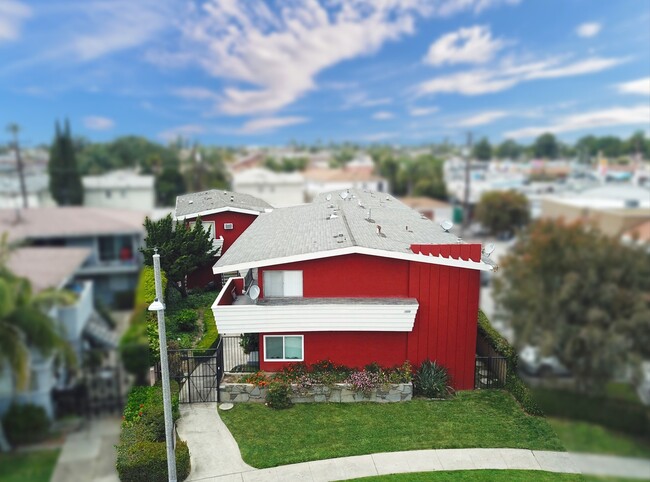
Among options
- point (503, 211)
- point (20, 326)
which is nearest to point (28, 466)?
point (20, 326)

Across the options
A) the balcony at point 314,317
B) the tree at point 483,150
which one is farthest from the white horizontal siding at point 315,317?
the tree at point 483,150

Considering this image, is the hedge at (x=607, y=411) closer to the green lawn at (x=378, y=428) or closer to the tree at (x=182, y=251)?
the green lawn at (x=378, y=428)

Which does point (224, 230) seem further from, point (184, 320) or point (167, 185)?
point (167, 185)

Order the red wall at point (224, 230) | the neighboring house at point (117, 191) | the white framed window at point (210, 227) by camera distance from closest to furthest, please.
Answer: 1. the neighboring house at point (117, 191)
2. the red wall at point (224, 230)
3. the white framed window at point (210, 227)

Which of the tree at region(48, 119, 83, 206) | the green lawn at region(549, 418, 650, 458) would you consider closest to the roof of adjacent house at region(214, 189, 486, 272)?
the tree at region(48, 119, 83, 206)

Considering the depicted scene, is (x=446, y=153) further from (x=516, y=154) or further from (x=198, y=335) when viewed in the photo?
(x=198, y=335)

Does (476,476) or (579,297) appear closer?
(579,297)

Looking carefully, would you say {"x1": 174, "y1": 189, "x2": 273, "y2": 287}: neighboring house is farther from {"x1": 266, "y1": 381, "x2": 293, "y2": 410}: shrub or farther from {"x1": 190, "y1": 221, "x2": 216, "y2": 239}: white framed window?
{"x1": 266, "y1": 381, "x2": 293, "y2": 410}: shrub
